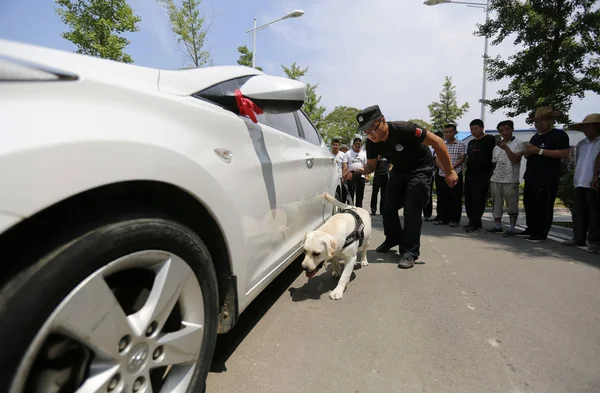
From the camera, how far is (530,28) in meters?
7.27

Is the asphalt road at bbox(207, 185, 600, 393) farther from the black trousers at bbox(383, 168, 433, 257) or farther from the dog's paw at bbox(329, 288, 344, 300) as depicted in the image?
the black trousers at bbox(383, 168, 433, 257)

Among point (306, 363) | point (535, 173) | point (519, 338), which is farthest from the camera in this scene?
point (535, 173)

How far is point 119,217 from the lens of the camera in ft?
3.10

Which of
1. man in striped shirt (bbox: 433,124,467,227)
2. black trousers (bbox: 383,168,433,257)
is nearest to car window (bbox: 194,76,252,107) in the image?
black trousers (bbox: 383,168,433,257)

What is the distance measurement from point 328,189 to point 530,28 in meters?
6.92

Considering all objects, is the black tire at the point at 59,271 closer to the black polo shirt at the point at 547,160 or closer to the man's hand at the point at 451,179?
the man's hand at the point at 451,179

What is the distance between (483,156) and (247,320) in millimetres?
5050

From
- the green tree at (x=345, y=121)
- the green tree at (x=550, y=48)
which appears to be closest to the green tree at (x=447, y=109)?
the green tree at (x=345, y=121)

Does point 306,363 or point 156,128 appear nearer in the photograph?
point 156,128

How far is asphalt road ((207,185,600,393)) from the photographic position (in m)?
1.67

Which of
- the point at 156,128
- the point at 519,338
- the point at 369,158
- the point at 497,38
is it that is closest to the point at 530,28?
the point at 497,38

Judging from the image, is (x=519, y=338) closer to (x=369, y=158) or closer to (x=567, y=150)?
(x=369, y=158)

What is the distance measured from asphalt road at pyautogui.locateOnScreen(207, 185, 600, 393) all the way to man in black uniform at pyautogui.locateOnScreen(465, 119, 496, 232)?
2.22 m

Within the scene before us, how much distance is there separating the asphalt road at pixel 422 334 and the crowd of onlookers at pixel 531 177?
1.40 meters
